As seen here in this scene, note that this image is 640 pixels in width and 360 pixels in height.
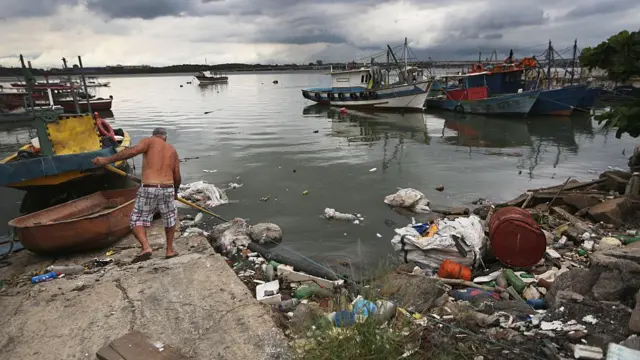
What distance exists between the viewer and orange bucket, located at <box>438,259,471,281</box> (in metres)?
5.04

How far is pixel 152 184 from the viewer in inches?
198

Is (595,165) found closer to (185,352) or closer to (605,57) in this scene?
(605,57)

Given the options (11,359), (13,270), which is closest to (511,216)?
(11,359)

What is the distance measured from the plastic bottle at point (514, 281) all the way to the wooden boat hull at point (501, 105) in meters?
21.2

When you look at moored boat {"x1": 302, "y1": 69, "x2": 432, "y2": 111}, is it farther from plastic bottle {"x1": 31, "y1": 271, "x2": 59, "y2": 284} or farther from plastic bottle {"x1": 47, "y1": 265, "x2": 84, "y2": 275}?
plastic bottle {"x1": 31, "y1": 271, "x2": 59, "y2": 284}

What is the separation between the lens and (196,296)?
3.99m

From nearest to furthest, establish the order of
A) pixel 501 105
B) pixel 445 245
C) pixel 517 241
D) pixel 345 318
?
1. pixel 345 318
2. pixel 517 241
3. pixel 445 245
4. pixel 501 105

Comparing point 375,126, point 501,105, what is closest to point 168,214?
point 375,126

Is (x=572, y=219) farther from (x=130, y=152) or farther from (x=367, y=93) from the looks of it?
(x=367, y=93)

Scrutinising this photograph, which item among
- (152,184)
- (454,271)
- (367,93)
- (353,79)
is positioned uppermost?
(353,79)

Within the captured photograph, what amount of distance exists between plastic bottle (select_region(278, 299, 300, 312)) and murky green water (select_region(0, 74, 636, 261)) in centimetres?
201

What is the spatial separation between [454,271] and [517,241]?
3.08 feet

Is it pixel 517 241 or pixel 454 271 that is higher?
pixel 517 241

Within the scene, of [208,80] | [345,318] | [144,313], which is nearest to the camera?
[345,318]
